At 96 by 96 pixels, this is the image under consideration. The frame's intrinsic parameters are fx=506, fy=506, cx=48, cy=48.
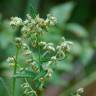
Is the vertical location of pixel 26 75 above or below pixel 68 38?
below

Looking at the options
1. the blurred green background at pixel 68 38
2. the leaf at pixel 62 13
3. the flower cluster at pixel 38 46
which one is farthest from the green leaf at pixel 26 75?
the leaf at pixel 62 13

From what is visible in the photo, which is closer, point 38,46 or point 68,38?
point 38,46

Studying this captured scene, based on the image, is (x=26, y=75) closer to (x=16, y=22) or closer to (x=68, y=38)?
(x=16, y=22)

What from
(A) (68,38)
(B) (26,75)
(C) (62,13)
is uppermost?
(C) (62,13)

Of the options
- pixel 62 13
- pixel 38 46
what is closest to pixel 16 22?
pixel 38 46

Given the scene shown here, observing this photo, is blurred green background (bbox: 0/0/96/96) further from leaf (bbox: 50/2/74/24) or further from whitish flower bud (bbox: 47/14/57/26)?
whitish flower bud (bbox: 47/14/57/26)

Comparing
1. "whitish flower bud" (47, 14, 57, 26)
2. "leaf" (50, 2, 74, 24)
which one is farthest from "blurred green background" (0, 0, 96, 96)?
"whitish flower bud" (47, 14, 57, 26)

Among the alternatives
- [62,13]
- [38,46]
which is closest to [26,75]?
[38,46]

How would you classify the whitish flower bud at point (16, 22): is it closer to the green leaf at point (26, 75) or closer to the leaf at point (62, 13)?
the green leaf at point (26, 75)
